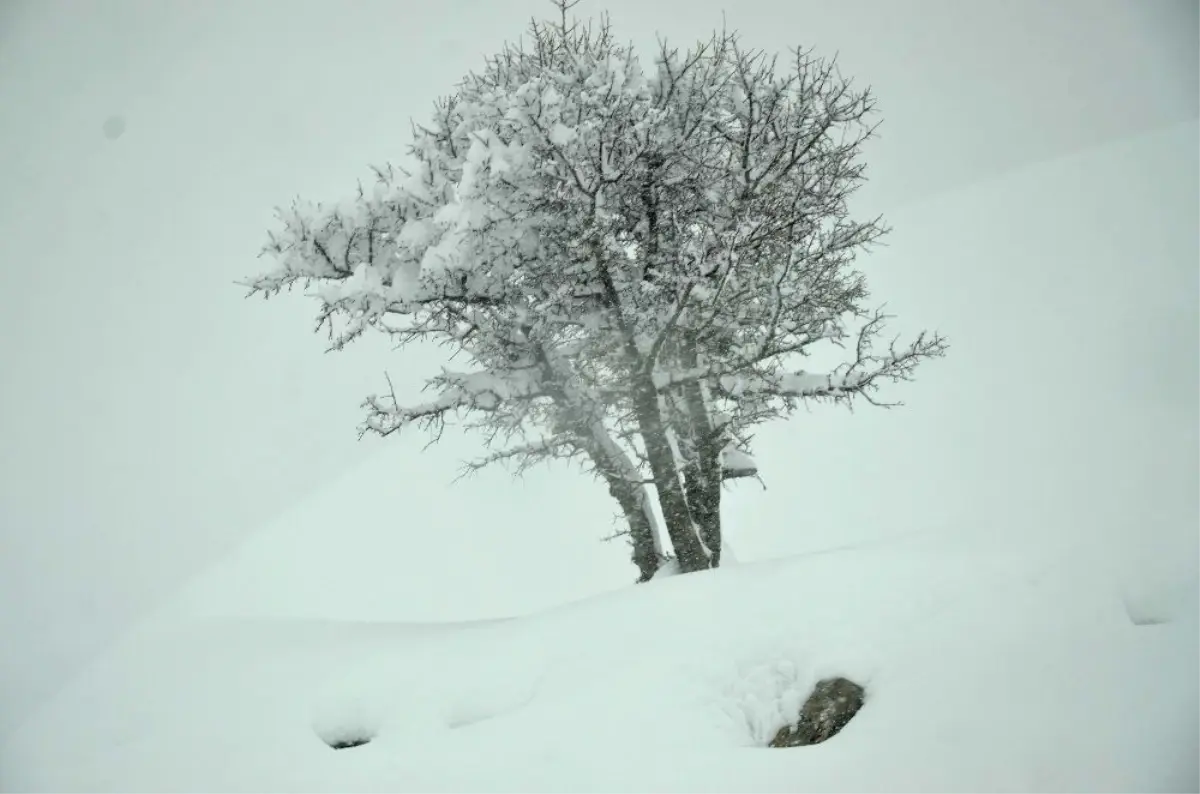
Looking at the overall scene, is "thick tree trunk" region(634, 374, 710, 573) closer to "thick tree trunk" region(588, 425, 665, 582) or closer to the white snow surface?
"thick tree trunk" region(588, 425, 665, 582)

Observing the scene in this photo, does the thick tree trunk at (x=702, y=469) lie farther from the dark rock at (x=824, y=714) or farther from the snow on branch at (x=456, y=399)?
the dark rock at (x=824, y=714)

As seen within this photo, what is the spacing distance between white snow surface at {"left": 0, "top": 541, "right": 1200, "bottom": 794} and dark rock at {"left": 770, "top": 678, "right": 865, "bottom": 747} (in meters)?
0.10

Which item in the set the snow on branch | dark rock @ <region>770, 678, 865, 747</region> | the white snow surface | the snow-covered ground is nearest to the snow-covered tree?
the snow on branch

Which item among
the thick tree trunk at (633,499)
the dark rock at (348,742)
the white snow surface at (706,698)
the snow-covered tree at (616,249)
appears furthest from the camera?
the thick tree trunk at (633,499)

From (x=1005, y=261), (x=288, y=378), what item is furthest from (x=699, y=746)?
(x=288, y=378)

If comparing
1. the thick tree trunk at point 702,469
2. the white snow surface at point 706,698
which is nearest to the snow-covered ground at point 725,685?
the white snow surface at point 706,698

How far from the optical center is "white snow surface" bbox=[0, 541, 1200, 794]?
372 cm

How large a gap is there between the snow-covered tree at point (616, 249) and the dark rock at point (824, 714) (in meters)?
3.78

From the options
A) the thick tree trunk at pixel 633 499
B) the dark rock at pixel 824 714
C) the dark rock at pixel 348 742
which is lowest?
the dark rock at pixel 824 714

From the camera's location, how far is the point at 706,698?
16.0ft

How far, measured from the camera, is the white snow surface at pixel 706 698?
3723 millimetres

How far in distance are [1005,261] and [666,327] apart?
35621 mm

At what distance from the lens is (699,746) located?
436 cm

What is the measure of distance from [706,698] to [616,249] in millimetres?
5314
